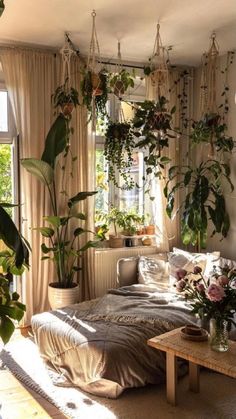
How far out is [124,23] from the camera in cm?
371

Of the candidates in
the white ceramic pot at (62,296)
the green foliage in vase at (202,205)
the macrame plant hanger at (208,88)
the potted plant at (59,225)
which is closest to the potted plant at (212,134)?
the macrame plant hanger at (208,88)

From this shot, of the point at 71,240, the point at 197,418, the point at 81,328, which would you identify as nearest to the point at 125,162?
the point at 71,240

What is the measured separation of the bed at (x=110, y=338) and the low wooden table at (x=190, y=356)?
21 cm

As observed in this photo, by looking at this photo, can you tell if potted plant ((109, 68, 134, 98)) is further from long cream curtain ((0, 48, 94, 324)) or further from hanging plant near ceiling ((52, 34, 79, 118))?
long cream curtain ((0, 48, 94, 324))

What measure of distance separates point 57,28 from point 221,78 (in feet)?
6.56

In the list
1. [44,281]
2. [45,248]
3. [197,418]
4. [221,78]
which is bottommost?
[197,418]

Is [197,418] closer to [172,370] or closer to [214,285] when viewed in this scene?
[172,370]

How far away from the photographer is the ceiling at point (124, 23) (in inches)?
130

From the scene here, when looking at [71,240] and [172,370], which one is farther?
[71,240]

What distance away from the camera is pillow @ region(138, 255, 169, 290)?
14.5 feet

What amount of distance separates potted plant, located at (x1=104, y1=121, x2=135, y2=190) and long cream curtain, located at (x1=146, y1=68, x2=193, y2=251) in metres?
0.42

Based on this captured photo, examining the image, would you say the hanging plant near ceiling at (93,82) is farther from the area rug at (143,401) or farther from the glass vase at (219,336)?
the area rug at (143,401)

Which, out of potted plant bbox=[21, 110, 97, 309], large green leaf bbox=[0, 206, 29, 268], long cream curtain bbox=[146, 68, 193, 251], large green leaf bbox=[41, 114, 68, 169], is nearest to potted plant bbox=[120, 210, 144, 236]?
long cream curtain bbox=[146, 68, 193, 251]

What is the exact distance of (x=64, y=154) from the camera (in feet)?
14.5
